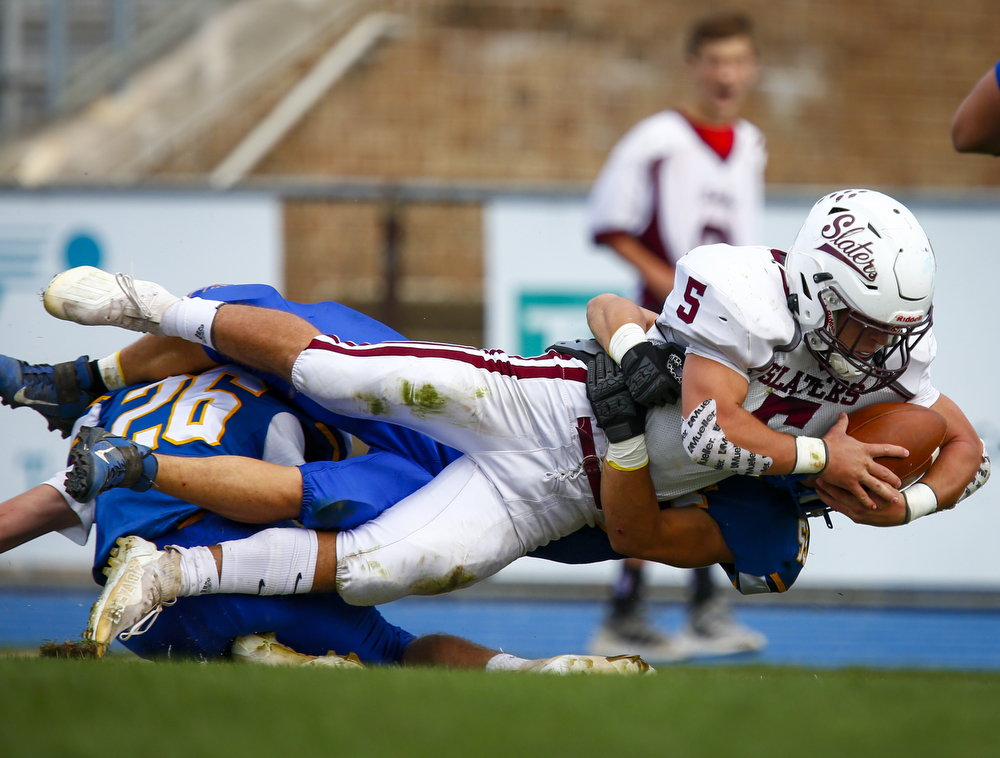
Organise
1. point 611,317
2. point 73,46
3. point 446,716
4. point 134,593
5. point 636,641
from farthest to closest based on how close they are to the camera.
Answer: point 73,46
point 636,641
point 611,317
point 134,593
point 446,716

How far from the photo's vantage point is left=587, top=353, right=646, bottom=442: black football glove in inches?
116

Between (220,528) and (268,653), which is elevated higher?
(220,528)

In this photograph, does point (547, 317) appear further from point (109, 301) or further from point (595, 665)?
point (595, 665)

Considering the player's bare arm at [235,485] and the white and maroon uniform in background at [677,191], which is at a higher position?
the white and maroon uniform in background at [677,191]

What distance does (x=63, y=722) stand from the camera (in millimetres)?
1762

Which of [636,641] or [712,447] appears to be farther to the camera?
[636,641]

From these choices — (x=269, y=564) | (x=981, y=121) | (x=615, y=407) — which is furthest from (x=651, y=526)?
(x=981, y=121)

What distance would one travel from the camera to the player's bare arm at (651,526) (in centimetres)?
295

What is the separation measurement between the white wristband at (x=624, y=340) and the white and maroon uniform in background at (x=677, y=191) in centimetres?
189

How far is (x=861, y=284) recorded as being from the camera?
268cm

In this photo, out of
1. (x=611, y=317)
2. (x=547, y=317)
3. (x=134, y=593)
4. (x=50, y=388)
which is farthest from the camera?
(x=547, y=317)

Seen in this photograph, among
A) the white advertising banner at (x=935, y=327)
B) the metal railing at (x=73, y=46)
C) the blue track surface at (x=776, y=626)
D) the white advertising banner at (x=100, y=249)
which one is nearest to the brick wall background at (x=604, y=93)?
A: the metal railing at (x=73, y=46)

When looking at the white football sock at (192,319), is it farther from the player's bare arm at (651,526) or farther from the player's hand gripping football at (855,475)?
the player's hand gripping football at (855,475)

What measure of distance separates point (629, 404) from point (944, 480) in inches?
35.2
